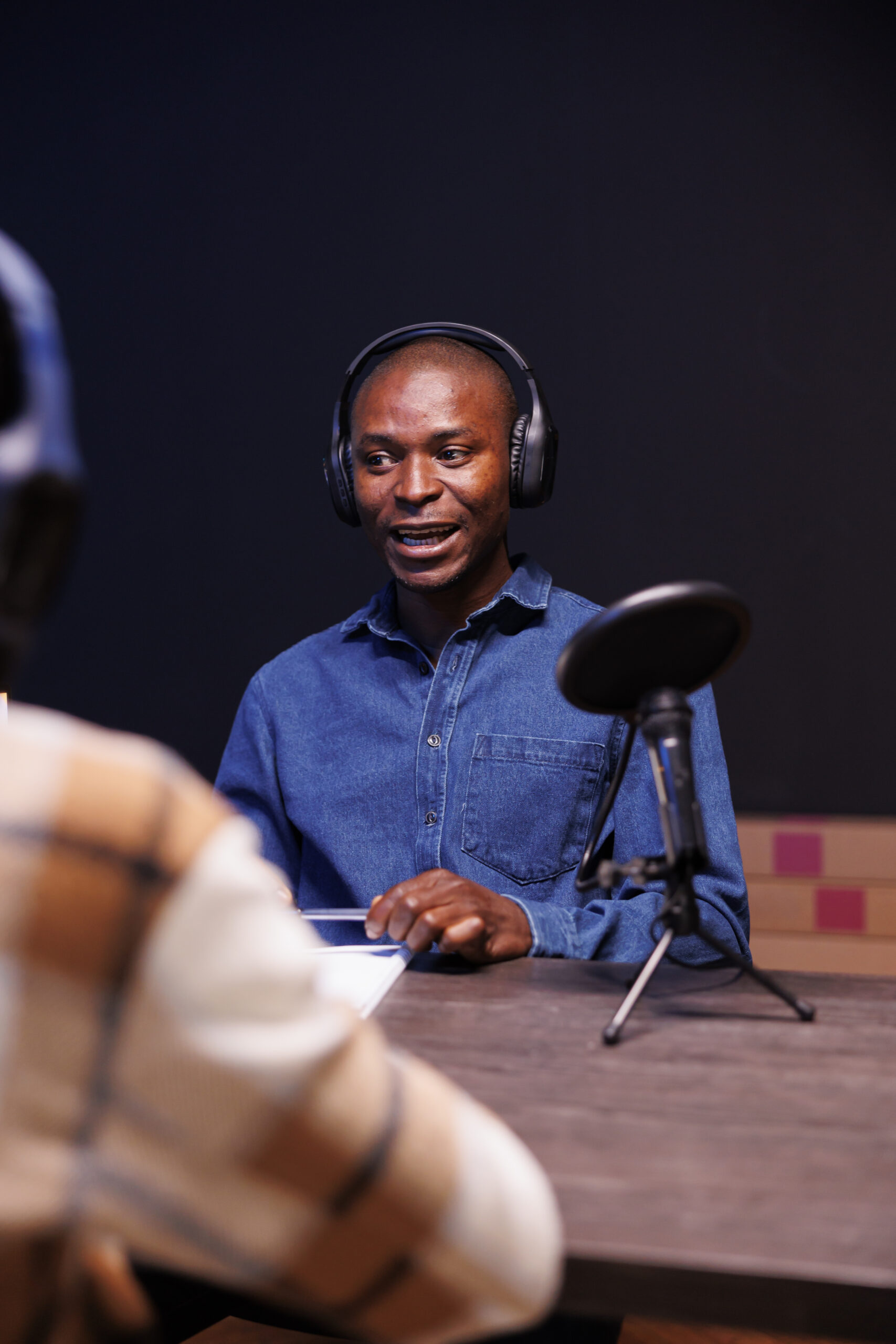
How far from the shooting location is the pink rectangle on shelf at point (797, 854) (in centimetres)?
211

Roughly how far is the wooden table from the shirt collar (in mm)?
588

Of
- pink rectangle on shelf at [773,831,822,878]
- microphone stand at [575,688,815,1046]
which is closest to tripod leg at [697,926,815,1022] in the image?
microphone stand at [575,688,815,1046]

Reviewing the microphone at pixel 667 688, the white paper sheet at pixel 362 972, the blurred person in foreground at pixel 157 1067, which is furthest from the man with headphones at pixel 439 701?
the blurred person in foreground at pixel 157 1067

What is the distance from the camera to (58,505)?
14.3 inches

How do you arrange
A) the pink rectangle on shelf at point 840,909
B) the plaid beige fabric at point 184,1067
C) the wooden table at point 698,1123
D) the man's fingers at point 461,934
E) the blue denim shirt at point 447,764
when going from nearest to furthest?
the plaid beige fabric at point 184,1067, the wooden table at point 698,1123, the man's fingers at point 461,934, the blue denim shirt at point 447,764, the pink rectangle on shelf at point 840,909

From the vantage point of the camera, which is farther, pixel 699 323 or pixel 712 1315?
pixel 699 323

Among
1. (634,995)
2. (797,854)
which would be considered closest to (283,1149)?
(634,995)

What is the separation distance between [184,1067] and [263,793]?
3.68 feet

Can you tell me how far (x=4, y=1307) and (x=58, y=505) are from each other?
0.89 feet

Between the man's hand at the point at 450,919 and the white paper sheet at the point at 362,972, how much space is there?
0.9 inches

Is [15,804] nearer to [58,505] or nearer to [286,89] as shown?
[58,505]

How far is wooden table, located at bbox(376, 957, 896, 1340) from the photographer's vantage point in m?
0.53

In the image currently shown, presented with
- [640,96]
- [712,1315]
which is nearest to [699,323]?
[640,96]

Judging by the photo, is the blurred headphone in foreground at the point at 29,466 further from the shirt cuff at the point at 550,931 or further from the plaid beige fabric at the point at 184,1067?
the shirt cuff at the point at 550,931
